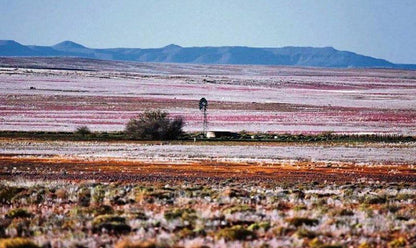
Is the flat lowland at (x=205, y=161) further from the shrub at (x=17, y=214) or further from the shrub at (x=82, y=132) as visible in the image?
the shrub at (x=17, y=214)

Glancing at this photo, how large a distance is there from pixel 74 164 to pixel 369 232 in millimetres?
21427

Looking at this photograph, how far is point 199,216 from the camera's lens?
12445mm

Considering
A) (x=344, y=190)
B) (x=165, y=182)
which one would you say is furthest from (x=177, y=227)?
(x=165, y=182)

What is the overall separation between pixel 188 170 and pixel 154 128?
75.0 ft

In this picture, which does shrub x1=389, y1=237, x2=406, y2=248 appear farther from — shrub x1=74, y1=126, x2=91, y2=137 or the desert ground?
shrub x1=74, y1=126, x2=91, y2=137

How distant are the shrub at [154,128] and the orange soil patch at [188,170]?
53.6 ft

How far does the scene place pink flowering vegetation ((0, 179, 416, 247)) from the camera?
34.0ft

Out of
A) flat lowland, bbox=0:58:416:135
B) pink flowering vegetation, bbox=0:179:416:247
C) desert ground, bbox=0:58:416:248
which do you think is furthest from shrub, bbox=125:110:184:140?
pink flowering vegetation, bbox=0:179:416:247

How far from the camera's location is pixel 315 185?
21875mm

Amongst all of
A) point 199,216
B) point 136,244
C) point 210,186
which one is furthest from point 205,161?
point 136,244

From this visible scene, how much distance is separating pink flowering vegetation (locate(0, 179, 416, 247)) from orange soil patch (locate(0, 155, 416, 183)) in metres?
5.06

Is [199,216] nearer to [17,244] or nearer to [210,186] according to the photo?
[17,244]

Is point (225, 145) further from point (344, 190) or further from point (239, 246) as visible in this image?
point (239, 246)

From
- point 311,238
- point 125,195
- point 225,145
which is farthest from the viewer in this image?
point 225,145
